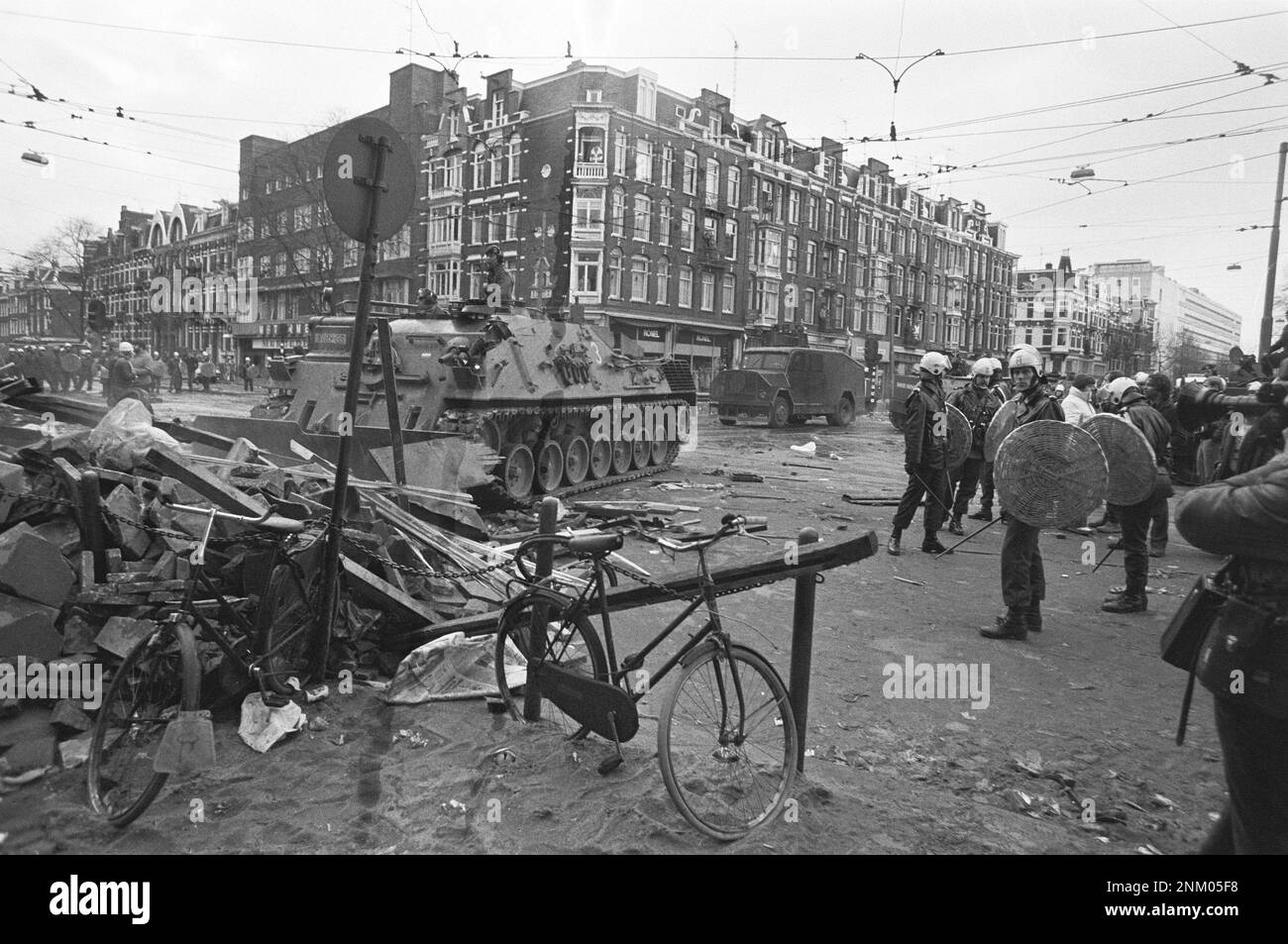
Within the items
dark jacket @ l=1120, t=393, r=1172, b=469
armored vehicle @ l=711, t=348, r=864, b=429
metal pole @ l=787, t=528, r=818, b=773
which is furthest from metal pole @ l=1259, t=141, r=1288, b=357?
metal pole @ l=787, t=528, r=818, b=773

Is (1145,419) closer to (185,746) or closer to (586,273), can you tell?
(185,746)

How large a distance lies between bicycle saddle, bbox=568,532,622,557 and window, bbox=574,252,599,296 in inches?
1359

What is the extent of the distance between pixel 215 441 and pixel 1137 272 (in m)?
90.0

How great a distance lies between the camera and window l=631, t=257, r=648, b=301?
3793cm

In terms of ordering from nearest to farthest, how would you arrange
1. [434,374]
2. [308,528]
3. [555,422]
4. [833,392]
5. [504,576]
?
[308,528] < [504,576] < [434,374] < [555,422] < [833,392]

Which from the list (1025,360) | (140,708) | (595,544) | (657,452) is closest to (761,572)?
(595,544)

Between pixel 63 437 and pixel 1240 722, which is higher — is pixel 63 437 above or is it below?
above

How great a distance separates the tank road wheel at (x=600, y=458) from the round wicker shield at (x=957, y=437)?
5.98m

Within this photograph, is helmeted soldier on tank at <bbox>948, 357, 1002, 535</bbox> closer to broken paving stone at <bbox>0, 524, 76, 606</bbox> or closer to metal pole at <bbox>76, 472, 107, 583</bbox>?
metal pole at <bbox>76, 472, 107, 583</bbox>

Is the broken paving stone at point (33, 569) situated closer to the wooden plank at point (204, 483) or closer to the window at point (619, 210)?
the wooden plank at point (204, 483)

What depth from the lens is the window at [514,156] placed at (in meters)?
38.0

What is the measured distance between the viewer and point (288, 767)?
3.63 meters
